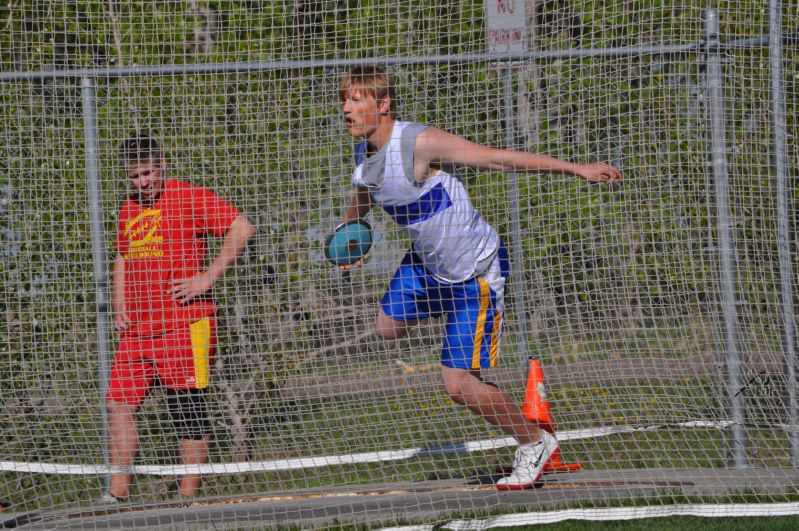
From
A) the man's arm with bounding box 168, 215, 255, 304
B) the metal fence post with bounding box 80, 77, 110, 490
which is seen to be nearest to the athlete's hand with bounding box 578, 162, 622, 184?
the man's arm with bounding box 168, 215, 255, 304

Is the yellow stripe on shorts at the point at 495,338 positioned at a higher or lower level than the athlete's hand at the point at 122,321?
lower

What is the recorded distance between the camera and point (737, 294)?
538 cm

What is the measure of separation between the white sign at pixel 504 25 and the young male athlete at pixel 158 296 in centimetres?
159

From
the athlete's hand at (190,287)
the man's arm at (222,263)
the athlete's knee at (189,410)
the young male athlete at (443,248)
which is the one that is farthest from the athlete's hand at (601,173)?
the athlete's knee at (189,410)

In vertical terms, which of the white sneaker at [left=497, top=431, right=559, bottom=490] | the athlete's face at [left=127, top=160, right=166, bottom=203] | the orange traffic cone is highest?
the athlete's face at [left=127, top=160, right=166, bottom=203]

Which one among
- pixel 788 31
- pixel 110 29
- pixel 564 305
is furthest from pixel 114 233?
pixel 788 31

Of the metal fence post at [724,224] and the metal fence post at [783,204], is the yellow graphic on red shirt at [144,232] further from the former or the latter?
the metal fence post at [783,204]

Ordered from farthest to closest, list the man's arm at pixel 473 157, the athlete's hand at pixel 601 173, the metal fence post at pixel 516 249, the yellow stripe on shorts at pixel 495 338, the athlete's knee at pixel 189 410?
the metal fence post at pixel 516 249
the athlete's knee at pixel 189 410
the yellow stripe on shorts at pixel 495 338
the man's arm at pixel 473 157
the athlete's hand at pixel 601 173

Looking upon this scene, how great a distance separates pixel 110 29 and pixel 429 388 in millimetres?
2674

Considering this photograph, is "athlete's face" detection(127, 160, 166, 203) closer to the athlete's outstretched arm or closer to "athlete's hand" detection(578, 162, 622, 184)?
the athlete's outstretched arm

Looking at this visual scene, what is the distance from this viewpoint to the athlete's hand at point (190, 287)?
504cm

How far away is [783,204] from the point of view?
5125 mm

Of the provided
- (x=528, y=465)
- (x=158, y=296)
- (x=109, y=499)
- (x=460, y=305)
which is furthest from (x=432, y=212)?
(x=109, y=499)

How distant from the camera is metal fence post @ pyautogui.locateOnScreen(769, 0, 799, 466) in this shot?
508 centimetres
